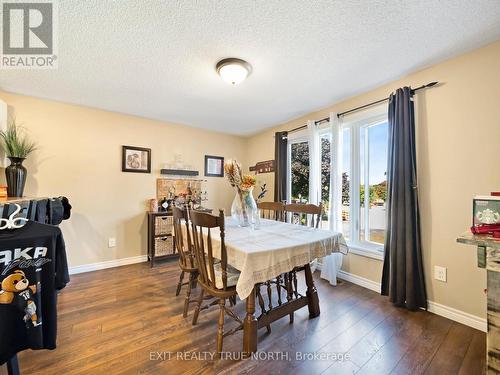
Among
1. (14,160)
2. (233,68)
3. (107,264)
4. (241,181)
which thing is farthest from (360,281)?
(14,160)

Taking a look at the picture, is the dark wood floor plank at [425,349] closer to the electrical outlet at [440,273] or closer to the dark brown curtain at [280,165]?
the electrical outlet at [440,273]

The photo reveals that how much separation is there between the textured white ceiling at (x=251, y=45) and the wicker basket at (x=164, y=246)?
1.98 metres

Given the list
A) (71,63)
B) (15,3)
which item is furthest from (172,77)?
(15,3)

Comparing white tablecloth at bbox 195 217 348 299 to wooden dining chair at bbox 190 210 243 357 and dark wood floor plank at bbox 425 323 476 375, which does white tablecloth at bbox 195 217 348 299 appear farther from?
dark wood floor plank at bbox 425 323 476 375

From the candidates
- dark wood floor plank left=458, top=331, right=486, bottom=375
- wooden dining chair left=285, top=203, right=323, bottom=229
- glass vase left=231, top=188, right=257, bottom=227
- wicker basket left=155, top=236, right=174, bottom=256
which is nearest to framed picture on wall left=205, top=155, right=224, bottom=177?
wicker basket left=155, top=236, right=174, bottom=256

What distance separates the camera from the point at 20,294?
3.37 ft

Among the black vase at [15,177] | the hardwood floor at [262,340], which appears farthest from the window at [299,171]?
the black vase at [15,177]

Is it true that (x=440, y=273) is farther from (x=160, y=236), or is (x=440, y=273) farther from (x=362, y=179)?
(x=160, y=236)

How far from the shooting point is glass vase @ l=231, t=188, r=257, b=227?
82.1 inches

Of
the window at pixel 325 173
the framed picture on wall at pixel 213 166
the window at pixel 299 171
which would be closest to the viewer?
the window at pixel 325 173

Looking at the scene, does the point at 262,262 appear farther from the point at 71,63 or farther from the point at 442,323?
the point at 71,63

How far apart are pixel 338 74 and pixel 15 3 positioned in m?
2.49

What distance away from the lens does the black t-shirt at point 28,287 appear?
1000 mm

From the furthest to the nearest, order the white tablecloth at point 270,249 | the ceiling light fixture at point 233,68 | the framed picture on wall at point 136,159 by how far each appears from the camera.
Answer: the framed picture on wall at point 136,159 → the ceiling light fixture at point 233,68 → the white tablecloth at point 270,249
